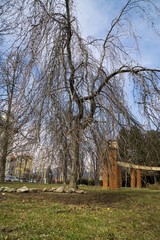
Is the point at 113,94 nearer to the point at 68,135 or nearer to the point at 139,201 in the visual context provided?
the point at 68,135

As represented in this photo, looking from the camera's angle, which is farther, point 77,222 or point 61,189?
point 61,189

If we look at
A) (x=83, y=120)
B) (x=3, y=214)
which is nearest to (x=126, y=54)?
(x=83, y=120)

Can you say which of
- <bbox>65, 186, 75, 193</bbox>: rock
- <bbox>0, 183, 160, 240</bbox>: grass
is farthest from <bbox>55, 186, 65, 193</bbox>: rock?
<bbox>0, 183, 160, 240</bbox>: grass

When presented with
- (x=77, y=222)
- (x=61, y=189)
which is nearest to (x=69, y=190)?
(x=61, y=189)

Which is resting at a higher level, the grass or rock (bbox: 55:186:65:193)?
rock (bbox: 55:186:65:193)

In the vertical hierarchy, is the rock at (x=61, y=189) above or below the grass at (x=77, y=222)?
above

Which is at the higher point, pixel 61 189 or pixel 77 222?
pixel 61 189

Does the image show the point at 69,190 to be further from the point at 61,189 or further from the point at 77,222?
the point at 77,222

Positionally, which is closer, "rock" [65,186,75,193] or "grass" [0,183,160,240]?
"grass" [0,183,160,240]

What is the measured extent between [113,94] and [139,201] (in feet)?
8.38

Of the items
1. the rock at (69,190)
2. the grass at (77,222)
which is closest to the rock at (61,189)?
the rock at (69,190)

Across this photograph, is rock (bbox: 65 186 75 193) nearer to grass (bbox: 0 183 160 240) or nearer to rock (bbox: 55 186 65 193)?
rock (bbox: 55 186 65 193)

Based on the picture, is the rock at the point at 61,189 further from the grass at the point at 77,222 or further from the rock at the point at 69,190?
the grass at the point at 77,222

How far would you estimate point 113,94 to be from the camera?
6480 millimetres
